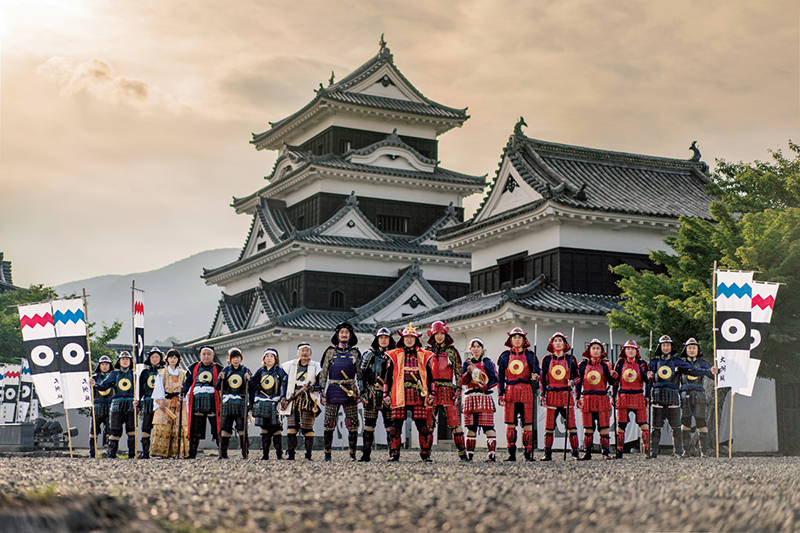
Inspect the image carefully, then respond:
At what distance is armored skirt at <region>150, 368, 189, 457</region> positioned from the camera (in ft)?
51.7

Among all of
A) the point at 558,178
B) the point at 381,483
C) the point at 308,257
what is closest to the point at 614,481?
the point at 381,483

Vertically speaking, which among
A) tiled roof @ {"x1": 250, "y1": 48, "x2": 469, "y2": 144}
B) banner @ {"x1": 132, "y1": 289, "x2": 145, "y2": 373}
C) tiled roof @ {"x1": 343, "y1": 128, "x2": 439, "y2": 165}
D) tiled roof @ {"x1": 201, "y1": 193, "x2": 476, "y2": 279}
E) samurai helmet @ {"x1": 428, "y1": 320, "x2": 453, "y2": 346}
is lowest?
samurai helmet @ {"x1": 428, "y1": 320, "x2": 453, "y2": 346}

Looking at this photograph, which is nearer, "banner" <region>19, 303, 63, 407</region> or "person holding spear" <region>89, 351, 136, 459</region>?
"person holding spear" <region>89, 351, 136, 459</region>

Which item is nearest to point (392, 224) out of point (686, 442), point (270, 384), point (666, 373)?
point (686, 442)

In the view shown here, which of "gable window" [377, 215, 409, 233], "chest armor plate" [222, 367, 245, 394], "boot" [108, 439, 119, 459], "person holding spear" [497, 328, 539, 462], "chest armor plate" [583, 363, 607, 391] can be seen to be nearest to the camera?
"person holding spear" [497, 328, 539, 462]

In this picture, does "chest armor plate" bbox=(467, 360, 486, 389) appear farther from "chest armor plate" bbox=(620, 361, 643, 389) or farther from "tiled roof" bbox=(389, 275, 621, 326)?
"tiled roof" bbox=(389, 275, 621, 326)

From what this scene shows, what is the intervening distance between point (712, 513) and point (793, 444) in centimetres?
1616

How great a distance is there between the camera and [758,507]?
637 centimetres

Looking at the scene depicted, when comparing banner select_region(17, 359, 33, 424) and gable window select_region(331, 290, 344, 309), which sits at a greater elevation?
gable window select_region(331, 290, 344, 309)

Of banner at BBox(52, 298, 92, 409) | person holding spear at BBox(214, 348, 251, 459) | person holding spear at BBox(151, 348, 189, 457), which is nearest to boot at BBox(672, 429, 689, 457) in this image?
person holding spear at BBox(214, 348, 251, 459)

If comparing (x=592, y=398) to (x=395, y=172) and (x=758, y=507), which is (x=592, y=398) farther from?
(x=395, y=172)

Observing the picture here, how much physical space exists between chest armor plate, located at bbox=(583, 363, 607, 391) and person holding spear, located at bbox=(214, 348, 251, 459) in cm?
566

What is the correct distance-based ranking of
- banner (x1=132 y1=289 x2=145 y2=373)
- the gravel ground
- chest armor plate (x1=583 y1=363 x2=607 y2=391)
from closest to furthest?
the gravel ground < chest armor plate (x1=583 y1=363 x2=607 y2=391) < banner (x1=132 y1=289 x2=145 y2=373)

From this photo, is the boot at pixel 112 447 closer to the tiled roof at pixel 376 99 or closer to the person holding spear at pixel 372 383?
the person holding spear at pixel 372 383
